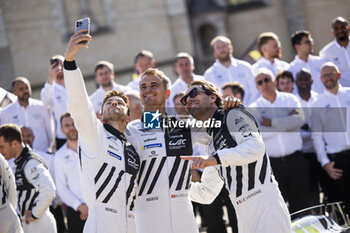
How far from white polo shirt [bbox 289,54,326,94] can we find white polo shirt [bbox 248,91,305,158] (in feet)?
5.65

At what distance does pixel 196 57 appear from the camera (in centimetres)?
2773

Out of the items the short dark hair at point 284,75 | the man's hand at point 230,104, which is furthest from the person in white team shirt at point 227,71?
the man's hand at point 230,104

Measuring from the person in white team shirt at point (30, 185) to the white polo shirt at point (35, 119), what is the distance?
2215mm

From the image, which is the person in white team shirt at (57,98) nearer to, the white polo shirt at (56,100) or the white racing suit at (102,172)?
the white polo shirt at (56,100)

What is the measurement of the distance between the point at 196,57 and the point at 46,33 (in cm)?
732

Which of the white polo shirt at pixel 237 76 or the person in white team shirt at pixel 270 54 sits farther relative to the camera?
the person in white team shirt at pixel 270 54

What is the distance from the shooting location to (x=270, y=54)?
31.5ft

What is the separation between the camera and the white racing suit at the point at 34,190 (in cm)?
667

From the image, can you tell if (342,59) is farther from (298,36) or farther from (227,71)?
(227,71)

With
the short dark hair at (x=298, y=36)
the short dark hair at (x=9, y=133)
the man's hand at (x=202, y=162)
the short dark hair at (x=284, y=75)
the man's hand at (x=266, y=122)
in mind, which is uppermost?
the short dark hair at (x=298, y=36)

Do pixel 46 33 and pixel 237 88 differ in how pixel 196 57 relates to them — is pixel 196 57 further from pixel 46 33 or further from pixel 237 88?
pixel 237 88

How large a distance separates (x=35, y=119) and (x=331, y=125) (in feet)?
15.7

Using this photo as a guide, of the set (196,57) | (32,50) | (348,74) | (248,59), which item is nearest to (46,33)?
(32,50)

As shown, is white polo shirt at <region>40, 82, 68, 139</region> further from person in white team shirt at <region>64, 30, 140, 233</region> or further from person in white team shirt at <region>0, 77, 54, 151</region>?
person in white team shirt at <region>64, 30, 140, 233</region>
